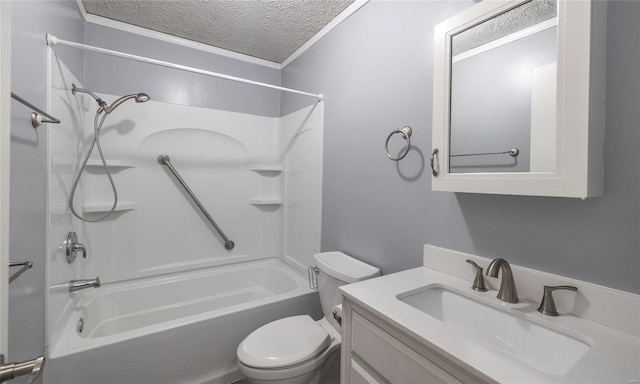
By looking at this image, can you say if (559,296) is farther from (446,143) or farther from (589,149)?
(446,143)

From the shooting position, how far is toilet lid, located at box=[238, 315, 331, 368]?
125 cm

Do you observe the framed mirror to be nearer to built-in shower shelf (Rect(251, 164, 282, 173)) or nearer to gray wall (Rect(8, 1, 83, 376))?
gray wall (Rect(8, 1, 83, 376))

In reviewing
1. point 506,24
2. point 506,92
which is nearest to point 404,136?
point 506,92

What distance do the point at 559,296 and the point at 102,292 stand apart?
2.62 metres

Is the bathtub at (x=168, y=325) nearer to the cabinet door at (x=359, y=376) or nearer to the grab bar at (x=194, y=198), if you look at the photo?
the grab bar at (x=194, y=198)

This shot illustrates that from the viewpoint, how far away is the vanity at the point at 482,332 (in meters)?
0.62

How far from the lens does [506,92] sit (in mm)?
996

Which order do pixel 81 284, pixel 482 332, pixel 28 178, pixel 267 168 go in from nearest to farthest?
1. pixel 482 332
2. pixel 28 178
3. pixel 81 284
4. pixel 267 168

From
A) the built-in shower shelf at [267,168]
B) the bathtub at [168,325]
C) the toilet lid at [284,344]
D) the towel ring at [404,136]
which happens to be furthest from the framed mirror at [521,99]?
the built-in shower shelf at [267,168]

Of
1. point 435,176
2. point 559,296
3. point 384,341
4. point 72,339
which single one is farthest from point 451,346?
point 72,339

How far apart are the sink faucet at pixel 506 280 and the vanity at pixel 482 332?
3 cm

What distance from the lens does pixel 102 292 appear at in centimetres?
192

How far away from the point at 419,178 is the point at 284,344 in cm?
108

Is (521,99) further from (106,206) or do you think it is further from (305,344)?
(106,206)
